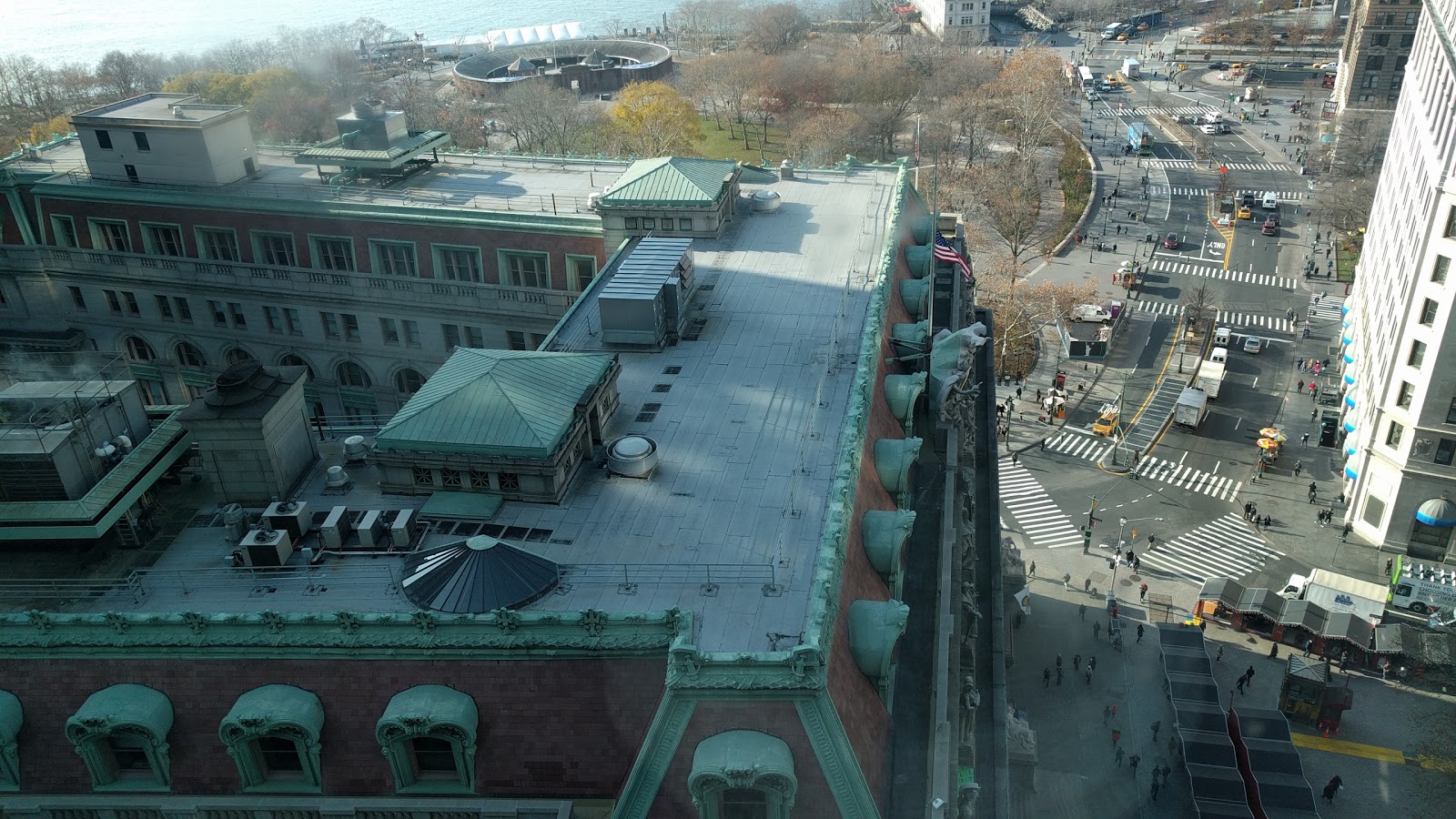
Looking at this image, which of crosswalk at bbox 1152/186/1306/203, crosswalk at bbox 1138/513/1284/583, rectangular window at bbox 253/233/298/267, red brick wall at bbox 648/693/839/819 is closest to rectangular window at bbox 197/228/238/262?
rectangular window at bbox 253/233/298/267

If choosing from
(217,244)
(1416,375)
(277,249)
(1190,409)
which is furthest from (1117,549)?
(217,244)

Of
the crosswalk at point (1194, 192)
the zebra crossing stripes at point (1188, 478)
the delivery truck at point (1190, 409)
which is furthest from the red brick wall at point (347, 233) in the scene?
the crosswalk at point (1194, 192)

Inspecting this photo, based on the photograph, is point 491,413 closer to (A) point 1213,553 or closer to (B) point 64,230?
(B) point 64,230

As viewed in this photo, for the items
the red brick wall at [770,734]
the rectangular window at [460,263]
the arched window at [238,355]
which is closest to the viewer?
the red brick wall at [770,734]

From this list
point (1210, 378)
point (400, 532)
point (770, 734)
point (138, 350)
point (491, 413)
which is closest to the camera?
point (770, 734)

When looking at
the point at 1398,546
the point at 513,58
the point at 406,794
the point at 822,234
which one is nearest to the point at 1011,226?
the point at 1398,546

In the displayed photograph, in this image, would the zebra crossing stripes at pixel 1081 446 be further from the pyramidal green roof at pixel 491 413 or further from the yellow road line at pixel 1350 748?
the pyramidal green roof at pixel 491 413
